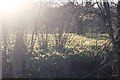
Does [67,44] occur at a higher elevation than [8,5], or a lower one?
lower

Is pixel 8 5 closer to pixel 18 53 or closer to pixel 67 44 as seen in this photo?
pixel 18 53

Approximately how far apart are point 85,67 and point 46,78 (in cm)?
75

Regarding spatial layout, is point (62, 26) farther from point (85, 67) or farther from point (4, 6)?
point (4, 6)

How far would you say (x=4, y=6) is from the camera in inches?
110

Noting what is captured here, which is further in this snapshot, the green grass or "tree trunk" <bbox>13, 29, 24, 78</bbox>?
the green grass

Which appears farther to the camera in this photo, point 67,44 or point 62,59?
point 67,44

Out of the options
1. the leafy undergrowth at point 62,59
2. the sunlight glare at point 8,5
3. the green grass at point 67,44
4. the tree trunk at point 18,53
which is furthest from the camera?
the green grass at point 67,44

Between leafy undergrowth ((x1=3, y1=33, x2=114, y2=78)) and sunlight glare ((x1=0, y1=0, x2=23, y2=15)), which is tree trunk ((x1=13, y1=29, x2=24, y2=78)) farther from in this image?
sunlight glare ((x1=0, y1=0, x2=23, y2=15))

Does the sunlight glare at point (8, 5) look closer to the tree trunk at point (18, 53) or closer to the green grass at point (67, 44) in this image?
the tree trunk at point (18, 53)

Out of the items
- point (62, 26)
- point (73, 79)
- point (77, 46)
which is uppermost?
point (62, 26)

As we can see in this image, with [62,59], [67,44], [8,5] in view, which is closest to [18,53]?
[62,59]

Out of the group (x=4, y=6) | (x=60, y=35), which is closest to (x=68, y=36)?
(x=60, y=35)

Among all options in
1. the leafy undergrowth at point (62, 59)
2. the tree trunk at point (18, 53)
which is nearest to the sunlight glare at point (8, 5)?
the tree trunk at point (18, 53)

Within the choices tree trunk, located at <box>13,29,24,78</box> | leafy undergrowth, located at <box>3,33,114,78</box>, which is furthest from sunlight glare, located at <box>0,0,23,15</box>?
leafy undergrowth, located at <box>3,33,114,78</box>
